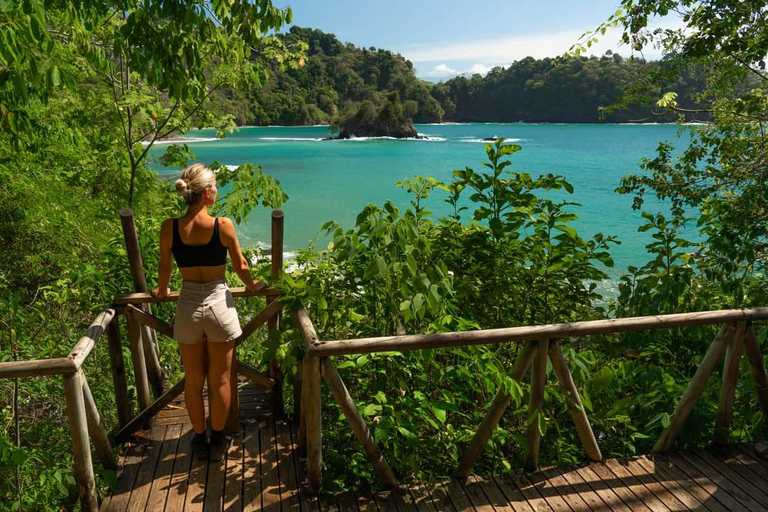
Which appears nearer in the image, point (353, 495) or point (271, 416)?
point (353, 495)

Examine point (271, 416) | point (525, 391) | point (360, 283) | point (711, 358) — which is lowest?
point (271, 416)

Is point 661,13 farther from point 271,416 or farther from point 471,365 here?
point 271,416

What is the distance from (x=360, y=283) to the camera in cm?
337

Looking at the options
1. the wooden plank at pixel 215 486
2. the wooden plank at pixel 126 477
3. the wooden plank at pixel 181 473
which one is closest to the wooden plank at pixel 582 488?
the wooden plank at pixel 215 486

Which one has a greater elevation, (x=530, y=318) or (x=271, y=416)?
(x=530, y=318)

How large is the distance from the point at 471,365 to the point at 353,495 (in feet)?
3.67

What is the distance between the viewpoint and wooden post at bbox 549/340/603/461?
3.11 metres

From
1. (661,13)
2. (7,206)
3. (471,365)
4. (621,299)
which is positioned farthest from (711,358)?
(7,206)

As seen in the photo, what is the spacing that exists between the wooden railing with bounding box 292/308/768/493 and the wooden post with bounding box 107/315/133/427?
1276mm

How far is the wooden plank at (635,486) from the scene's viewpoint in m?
3.01

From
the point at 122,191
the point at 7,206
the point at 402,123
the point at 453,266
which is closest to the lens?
the point at 453,266

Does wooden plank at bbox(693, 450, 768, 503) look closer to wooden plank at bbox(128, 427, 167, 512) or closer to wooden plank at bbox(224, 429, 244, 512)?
wooden plank at bbox(224, 429, 244, 512)

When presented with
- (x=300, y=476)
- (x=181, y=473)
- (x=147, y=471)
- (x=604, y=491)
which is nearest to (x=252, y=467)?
(x=300, y=476)

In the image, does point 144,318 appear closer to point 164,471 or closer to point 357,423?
point 164,471
